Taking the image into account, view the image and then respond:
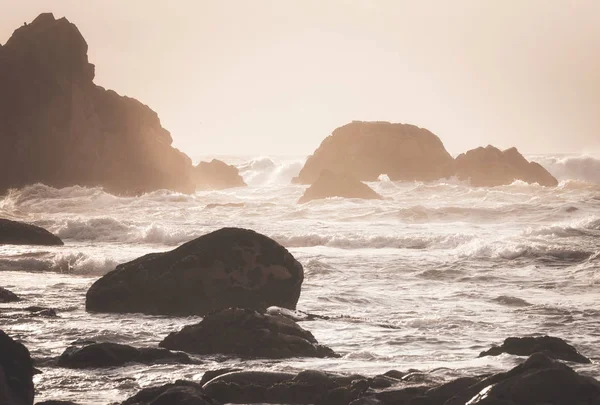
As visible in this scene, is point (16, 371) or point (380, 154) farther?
point (380, 154)

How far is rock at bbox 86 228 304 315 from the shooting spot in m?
13.0

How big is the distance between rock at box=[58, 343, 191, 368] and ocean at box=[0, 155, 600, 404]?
0.73ft

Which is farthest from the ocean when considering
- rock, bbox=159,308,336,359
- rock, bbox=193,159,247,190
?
rock, bbox=193,159,247,190

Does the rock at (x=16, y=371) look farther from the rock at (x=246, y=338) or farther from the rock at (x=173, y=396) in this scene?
the rock at (x=246, y=338)

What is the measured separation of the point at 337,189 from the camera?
53.7m

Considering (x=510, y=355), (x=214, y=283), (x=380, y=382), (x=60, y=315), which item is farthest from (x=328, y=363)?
(x=60, y=315)

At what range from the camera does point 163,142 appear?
246 feet

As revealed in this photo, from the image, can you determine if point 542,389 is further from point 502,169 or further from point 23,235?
point 502,169

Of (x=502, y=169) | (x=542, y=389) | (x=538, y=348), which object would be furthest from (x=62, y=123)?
(x=542, y=389)

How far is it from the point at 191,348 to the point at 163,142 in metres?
66.9

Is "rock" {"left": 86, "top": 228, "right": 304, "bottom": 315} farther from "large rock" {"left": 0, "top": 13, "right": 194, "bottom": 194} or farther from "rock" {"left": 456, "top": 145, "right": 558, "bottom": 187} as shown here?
"rock" {"left": 456, "top": 145, "right": 558, "bottom": 187}

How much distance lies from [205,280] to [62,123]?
5381cm

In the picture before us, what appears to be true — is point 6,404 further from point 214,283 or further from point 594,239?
point 594,239

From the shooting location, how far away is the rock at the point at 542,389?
642 centimetres
